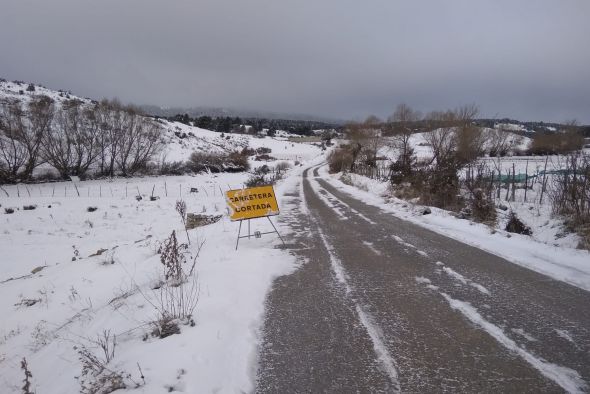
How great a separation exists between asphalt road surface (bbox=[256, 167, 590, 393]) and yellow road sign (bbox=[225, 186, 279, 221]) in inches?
69.8

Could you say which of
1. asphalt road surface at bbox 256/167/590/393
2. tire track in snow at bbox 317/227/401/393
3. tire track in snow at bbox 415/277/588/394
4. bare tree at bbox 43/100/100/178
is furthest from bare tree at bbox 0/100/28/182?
tire track in snow at bbox 415/277/588/394

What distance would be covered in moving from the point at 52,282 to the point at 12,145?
29528 mm

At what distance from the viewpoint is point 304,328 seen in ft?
14.7

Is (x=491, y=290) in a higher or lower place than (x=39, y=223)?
higher

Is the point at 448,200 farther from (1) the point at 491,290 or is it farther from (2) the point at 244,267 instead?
→ (2) the point at 244,267

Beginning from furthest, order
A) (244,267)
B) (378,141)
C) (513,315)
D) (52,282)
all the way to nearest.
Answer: (378,141) < (52,282) < (244,267) < (513,315)

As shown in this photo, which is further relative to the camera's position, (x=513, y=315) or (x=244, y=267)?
(x=244, y=267)

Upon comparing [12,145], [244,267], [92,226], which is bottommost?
[92,226]

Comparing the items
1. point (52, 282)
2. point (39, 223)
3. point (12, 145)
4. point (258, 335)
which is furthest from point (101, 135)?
point (258, 335)

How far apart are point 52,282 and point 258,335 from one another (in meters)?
6.60

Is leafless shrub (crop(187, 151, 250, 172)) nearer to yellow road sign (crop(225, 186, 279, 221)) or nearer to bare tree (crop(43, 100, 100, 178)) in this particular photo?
bare tree (crop(43, 100, 100, 178))

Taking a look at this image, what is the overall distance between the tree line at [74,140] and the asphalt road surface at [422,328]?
111ft

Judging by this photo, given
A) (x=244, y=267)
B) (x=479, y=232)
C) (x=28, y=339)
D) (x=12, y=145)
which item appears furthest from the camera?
(x=12, y=145)

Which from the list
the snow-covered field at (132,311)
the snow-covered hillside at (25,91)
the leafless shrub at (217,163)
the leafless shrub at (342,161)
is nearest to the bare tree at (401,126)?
the leafless shrub at (342,161)
